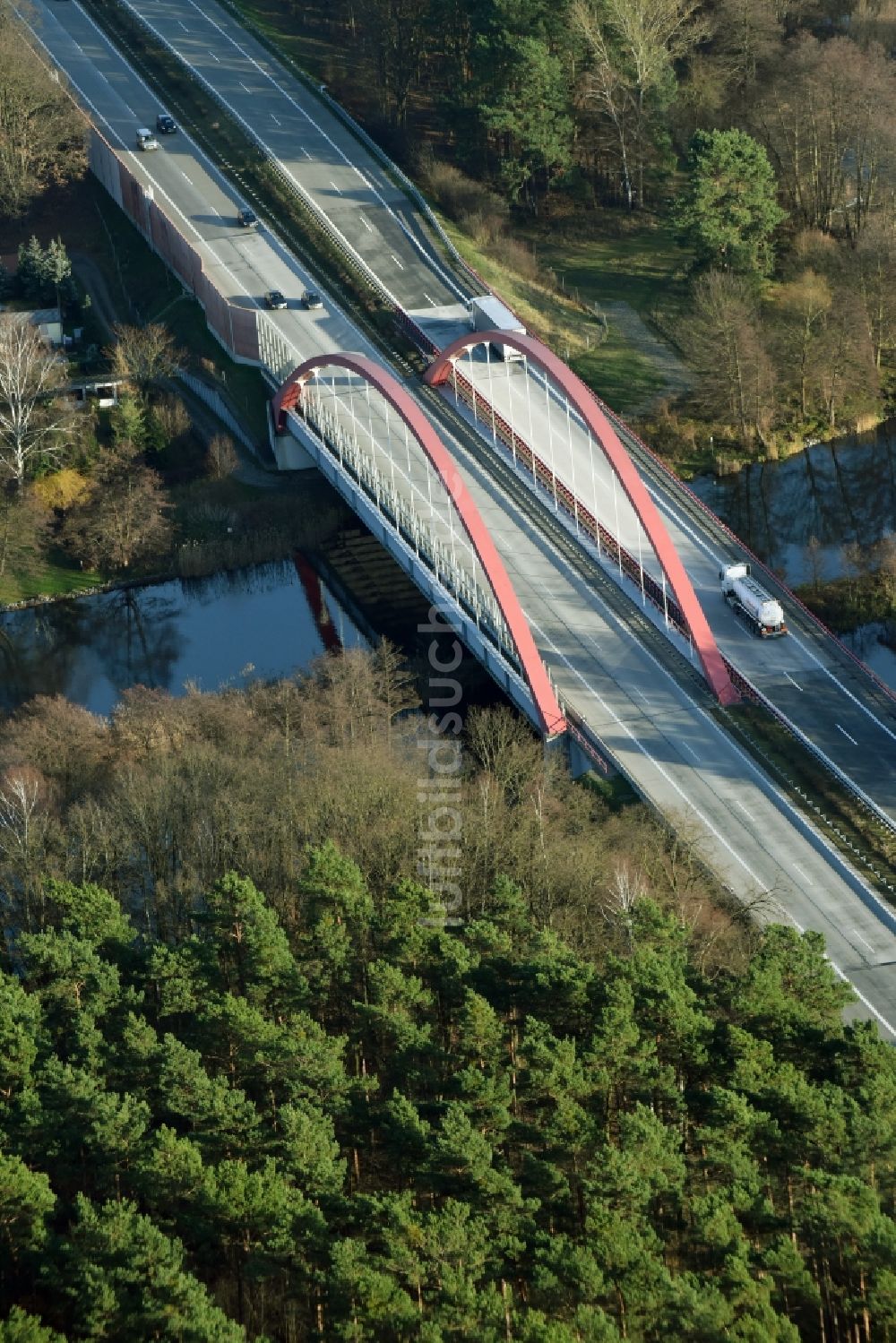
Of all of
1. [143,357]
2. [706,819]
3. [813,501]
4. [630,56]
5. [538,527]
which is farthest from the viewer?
[630,56]

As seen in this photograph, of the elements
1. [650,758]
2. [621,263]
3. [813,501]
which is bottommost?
[813,501]

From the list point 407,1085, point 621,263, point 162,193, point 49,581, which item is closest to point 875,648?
point 49,581

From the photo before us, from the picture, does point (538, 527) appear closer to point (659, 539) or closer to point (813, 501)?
point (659, 539)

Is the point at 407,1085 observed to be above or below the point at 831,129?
below

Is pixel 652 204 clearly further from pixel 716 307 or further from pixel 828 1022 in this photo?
pixel 828 1022

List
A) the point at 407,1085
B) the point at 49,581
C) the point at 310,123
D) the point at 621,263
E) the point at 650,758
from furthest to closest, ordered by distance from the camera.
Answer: the point at 310,123 → the point at 621,263 → the point at 49,581 → the point at 650,758 → the point at 407,1085

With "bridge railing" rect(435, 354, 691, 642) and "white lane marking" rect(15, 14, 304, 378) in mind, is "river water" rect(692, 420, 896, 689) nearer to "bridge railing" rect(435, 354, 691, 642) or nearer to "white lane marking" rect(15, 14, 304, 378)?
"bridge railing" rect(435, 354, 691, 642)
